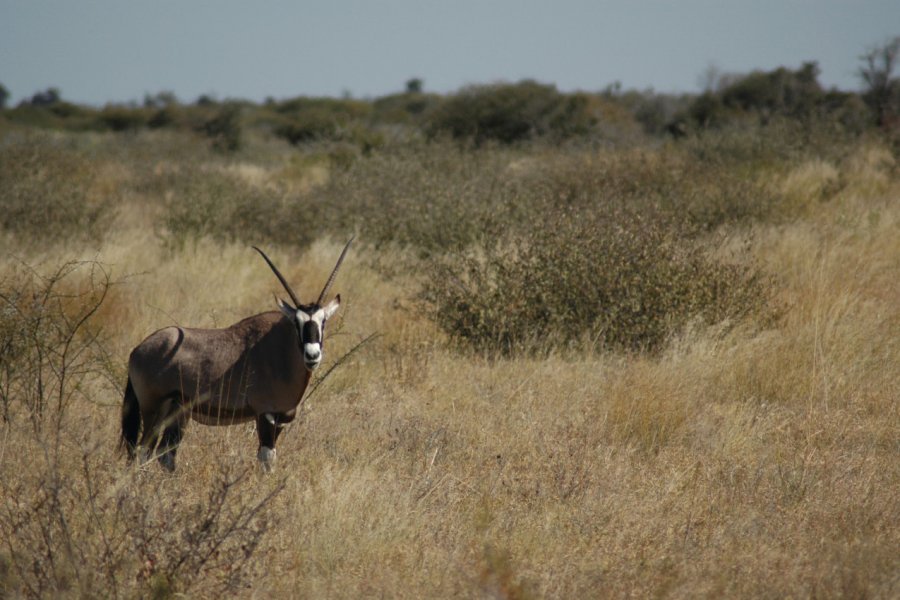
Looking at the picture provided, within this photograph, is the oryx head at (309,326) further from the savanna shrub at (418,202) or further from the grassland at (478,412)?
the savanna shrub at (418,202)

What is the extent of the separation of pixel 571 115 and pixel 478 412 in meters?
23.2

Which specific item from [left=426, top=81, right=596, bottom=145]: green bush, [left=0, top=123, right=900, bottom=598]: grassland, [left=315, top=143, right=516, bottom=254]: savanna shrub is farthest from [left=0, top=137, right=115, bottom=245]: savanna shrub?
[left=426, top=81, right=596, bottom=145]: green bush

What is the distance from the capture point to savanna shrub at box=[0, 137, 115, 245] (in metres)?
12.0

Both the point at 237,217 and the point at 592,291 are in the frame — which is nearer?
the point at 592,291

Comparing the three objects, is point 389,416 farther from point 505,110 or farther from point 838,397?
point 505,110

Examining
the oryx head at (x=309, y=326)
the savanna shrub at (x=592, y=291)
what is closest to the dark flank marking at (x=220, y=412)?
the oryx head at (x=309, y=326)

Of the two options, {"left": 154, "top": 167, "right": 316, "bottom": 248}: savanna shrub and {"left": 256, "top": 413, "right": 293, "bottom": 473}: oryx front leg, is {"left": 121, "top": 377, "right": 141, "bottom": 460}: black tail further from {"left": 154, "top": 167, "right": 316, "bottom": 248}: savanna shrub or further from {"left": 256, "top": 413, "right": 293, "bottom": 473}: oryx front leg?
{"left": 154, "top": 167, "right": 316, "bottom": 248}: savanna shrub

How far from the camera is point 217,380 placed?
4.86 metres

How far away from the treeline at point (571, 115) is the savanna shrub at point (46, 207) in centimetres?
803

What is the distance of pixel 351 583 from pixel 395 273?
669 centimetres

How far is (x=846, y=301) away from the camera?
828 cm

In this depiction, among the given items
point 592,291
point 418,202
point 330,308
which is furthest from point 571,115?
point 330,308

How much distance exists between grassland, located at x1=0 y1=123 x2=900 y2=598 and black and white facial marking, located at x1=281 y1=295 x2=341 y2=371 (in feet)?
2.25

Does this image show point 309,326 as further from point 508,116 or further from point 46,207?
point 508,116
